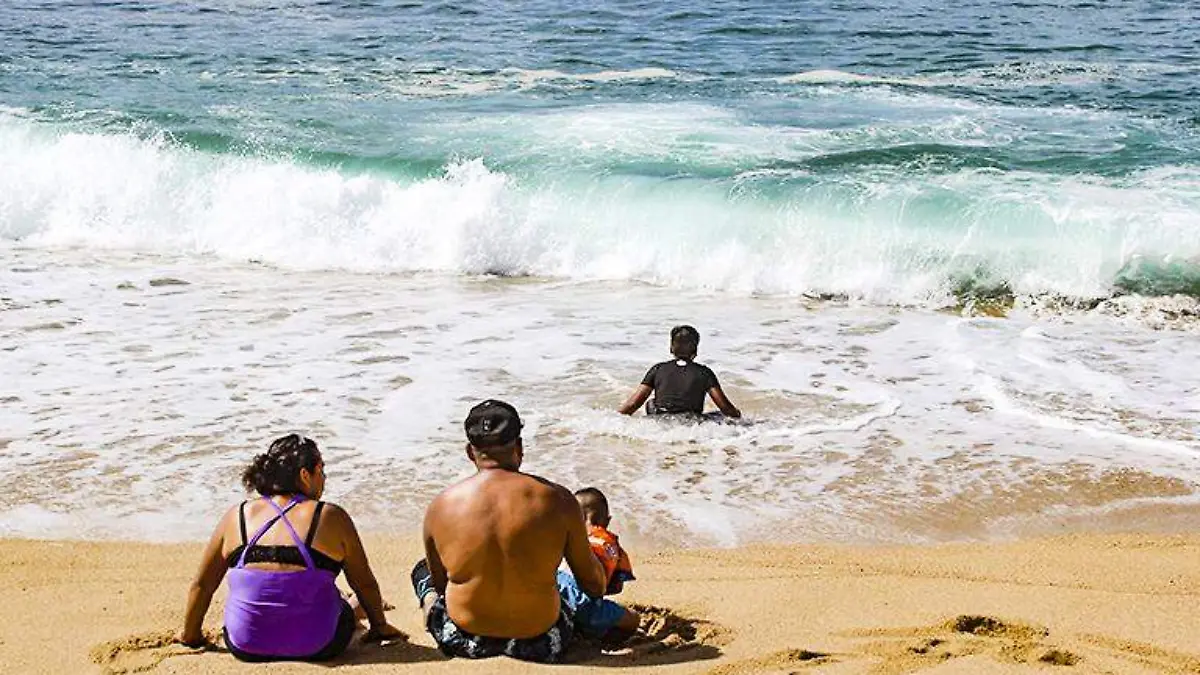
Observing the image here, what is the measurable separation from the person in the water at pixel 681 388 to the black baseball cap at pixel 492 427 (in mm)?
3642

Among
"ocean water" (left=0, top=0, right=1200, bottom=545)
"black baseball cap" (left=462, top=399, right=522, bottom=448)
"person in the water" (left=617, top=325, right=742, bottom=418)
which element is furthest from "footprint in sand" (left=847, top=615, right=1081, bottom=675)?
"person in the water" (left=617, top=325, right=742, bottom=418)

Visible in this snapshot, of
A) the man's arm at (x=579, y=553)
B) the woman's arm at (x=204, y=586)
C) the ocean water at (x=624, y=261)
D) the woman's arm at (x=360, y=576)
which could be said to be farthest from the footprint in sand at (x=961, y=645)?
the woman's arm at (x=204, y=586)

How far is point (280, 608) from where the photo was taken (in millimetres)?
4820

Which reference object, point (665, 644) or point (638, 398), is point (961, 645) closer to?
point (665, 644)

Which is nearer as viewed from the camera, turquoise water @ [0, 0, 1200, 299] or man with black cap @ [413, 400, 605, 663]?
man with black cap @ [413, 400, 605, 663]

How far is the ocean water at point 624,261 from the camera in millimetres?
7609

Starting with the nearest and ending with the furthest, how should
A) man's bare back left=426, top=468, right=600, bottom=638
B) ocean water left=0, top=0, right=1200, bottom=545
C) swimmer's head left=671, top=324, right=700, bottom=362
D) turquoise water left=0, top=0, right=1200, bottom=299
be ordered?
1. man's bare back left=426, top=468, right=600, bottom=638
2. ocean water left=0, top=0, right=1200, bottom=545
3. swimmer's head left=671, top=324, right=700, bottom=362
4. turquoise water left=0, top=0, right=1200, bottom=299

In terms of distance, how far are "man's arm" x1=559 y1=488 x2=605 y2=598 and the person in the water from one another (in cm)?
340

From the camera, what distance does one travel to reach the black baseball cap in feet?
15.7

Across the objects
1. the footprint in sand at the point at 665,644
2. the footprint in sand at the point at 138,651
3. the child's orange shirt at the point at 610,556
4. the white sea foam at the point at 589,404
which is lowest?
the white sea foam at the point at 589,404

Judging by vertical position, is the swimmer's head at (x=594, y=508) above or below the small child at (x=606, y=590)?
above

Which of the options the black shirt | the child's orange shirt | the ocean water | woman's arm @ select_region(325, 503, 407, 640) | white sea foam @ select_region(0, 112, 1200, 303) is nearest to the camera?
woman's arm @ select_region(325, 503, 407, 640)

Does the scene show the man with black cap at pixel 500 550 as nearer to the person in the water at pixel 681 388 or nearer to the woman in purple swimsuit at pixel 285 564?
the woman in purple swimsuit at pixel 285 564

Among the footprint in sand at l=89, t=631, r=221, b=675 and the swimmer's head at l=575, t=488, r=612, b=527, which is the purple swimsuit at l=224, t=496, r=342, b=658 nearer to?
the footprint in sand at l=89, t=631, r=221, b=675
